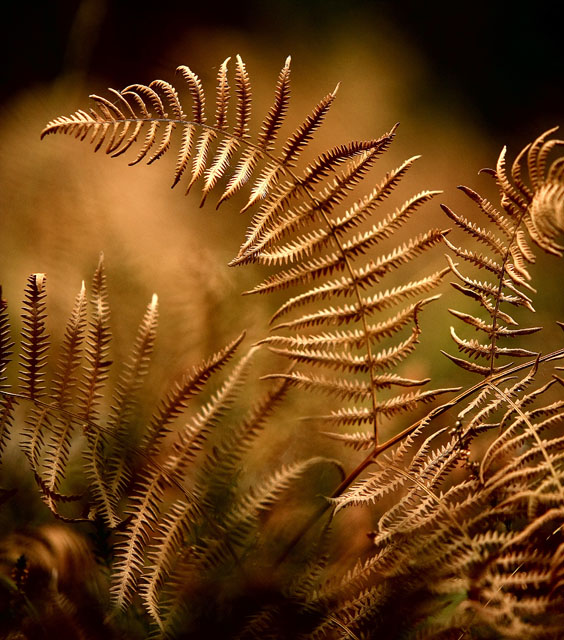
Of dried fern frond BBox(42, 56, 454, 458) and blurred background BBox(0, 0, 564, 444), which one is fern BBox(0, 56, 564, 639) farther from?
blurred background BBox(0, 0, 564, 444)

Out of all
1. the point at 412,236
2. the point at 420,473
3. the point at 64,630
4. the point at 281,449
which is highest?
the point at 412,236

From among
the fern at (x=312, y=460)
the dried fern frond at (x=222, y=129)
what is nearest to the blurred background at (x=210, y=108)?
the fern at (x=312, y=460)

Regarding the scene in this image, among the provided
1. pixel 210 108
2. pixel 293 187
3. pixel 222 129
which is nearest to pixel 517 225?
pixel 293 187

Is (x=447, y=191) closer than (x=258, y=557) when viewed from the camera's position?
No

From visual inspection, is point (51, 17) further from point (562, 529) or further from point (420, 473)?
point (562, 529)

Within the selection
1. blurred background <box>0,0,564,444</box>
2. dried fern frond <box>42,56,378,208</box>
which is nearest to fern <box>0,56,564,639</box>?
dried fern frond <box>42,56,378,208</box>

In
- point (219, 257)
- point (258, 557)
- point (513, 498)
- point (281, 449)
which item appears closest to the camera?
point (513, 498)

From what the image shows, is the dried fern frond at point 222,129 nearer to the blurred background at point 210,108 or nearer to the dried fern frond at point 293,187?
the dried fern frond at point 293,187

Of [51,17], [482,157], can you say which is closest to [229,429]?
[482,157]

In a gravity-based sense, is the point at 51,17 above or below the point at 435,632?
above
